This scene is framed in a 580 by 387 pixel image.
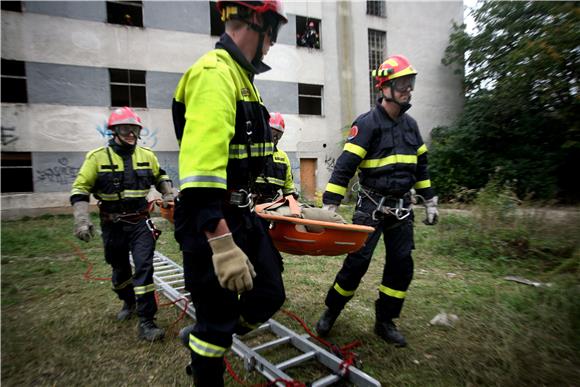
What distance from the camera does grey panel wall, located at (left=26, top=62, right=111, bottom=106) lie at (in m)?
11.1

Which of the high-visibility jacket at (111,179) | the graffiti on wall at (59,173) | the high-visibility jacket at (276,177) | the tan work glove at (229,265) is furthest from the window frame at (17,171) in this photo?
the tan work glove at (229,265)

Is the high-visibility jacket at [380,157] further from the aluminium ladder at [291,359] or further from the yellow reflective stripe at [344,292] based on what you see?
the aluminium ladder at [291,359]

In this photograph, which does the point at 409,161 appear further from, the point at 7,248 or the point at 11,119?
the point at 11,119

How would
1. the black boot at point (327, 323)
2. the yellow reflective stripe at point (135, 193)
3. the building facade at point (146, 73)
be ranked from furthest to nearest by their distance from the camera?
the building facade at point (146, 73) → the yellow reflective stripe at point (135, 193) → the black boot at point (327, 323)

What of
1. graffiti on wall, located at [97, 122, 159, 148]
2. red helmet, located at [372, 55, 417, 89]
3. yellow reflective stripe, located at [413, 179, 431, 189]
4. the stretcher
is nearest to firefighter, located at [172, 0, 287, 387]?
the stretcher

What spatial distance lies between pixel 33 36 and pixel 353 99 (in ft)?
40.9

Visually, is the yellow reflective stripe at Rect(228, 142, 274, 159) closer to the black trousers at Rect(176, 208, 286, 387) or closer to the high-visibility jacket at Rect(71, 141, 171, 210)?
the black trousers at Rect(176, 208, 286, 387)

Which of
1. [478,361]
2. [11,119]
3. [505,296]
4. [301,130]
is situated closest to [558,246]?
[505,296]

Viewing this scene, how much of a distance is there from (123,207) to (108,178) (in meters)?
0.33

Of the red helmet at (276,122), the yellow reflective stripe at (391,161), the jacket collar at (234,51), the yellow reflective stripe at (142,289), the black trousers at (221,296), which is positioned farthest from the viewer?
the red helmet at (276,122)

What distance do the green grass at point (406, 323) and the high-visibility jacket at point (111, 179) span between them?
126 centimetres

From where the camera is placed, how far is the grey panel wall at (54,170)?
36.9 feet

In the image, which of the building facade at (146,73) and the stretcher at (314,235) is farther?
the building facade at (146,73)

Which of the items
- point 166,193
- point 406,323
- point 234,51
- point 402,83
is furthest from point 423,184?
point 166,193
